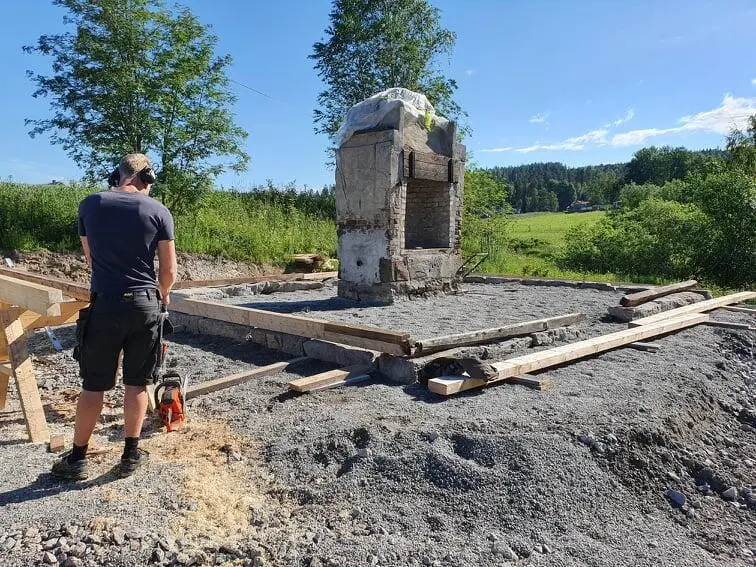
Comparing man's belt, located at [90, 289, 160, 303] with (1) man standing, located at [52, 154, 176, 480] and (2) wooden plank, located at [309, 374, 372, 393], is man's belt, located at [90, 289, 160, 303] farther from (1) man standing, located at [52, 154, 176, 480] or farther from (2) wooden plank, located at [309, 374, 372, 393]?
(2) wooden plank, located at [309, 374, 372, 393]

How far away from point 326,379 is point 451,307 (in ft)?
13.0

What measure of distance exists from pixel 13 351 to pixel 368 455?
8.85 ft

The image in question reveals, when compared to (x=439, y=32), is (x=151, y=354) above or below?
below

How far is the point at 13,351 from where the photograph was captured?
3918mm

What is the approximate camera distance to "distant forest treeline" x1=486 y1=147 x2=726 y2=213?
73.1 m

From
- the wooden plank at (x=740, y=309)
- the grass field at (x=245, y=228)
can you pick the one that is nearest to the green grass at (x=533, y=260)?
the grass field at (x=245, y=228)

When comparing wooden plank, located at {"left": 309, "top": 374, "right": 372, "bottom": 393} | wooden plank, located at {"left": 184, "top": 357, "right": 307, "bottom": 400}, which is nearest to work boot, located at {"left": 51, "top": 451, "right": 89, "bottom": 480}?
wooden plank, located at {"left": 184, "top": 357, "right": 307, "bottom": 400}

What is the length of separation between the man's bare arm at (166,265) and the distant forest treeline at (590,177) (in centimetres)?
5579

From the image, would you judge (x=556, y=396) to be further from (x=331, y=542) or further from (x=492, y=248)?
(x=492, y=248)

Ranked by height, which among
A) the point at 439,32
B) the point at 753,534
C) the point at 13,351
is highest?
the point at 439,32

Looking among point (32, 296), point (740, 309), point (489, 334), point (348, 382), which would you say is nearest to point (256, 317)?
point (348, 382)

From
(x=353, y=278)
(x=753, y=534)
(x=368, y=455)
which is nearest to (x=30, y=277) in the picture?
(x=353, y=278)

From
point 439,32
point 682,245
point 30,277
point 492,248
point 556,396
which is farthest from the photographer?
point 439,32

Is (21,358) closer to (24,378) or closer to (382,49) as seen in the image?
(24,378)
